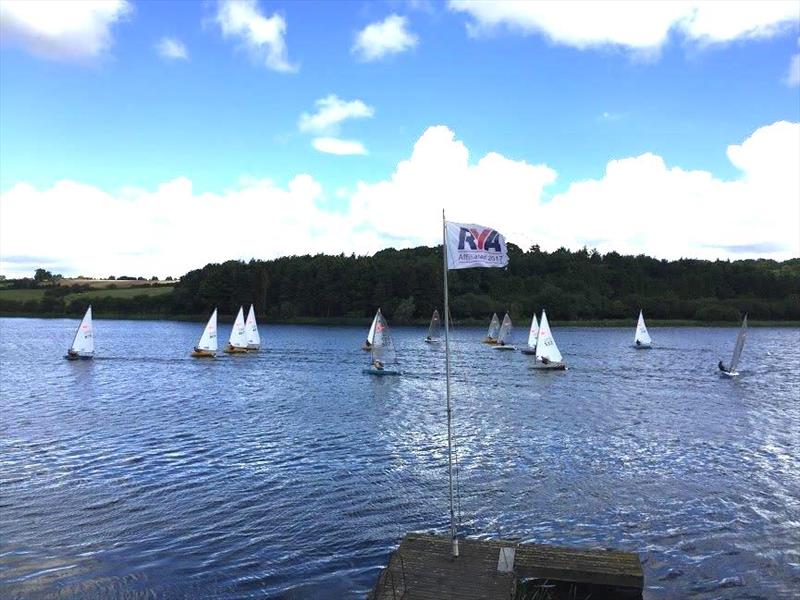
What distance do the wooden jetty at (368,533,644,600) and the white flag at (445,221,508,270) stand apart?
6.29 meters

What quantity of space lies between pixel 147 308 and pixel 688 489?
636 ft

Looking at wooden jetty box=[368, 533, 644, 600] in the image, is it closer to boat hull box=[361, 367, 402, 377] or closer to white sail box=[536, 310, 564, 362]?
boat hull box=[361, 367, 402, 377]

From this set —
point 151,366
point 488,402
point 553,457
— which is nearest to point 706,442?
point 553,457

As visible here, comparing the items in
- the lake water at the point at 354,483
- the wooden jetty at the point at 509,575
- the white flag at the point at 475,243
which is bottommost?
the lake water at the point at 354,483

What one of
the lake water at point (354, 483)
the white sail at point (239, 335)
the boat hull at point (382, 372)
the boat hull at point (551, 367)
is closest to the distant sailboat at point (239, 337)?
the white sail at point (239, 335)

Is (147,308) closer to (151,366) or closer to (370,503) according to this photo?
(151,366)

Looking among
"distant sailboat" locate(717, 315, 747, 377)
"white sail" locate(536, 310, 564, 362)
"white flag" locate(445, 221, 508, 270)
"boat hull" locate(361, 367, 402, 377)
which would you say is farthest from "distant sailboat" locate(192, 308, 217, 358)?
"white flag" locate(445, 221, 508, 270)

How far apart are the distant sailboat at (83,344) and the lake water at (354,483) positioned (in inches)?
850

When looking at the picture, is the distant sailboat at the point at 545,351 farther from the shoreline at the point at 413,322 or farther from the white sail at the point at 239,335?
the shoreline at the point at 413,322

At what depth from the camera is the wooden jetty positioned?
12.4m

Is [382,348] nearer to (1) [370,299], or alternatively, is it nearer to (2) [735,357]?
(2) [735,357]

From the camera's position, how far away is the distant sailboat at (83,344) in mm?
70562

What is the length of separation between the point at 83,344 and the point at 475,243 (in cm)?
6985

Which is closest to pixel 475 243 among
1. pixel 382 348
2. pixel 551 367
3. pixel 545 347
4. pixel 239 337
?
pixel 382 348
